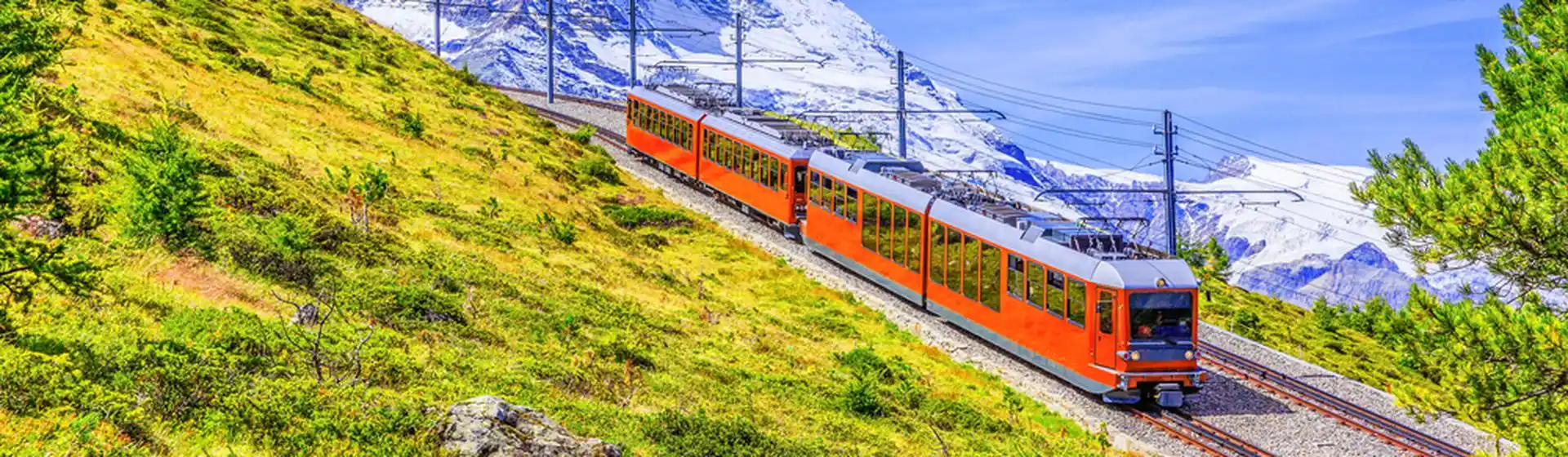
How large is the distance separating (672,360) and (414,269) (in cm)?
550

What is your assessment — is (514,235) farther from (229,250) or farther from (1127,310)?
(1127,310)

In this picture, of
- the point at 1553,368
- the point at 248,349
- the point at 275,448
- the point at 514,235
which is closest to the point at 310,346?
the point at 248,349

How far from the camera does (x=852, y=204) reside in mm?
31094

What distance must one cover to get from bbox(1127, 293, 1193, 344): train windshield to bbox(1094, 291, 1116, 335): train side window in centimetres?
33

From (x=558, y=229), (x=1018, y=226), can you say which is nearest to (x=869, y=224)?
(x=1018, y=226)

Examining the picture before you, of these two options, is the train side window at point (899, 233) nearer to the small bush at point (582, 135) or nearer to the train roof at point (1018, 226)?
the train roof at point (1018, 226)

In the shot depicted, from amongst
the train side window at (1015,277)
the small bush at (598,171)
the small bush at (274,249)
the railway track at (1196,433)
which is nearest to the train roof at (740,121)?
the small bush at (598,171)

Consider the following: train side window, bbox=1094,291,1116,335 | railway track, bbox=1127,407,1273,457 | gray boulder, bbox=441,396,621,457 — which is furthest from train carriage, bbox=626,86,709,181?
gray boulder, bbox=441,396,621,457

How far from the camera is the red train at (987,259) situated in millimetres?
21750

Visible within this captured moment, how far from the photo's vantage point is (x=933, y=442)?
1867cm

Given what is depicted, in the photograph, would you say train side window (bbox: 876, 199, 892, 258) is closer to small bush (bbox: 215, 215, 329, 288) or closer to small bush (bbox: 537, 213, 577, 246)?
small bush (bbox: 537, 213, 577, 246)

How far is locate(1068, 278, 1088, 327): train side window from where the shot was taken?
2209cm

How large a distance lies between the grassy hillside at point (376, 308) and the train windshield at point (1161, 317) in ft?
7.53

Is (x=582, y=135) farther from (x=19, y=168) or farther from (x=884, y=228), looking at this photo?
(x=19, y=168)
